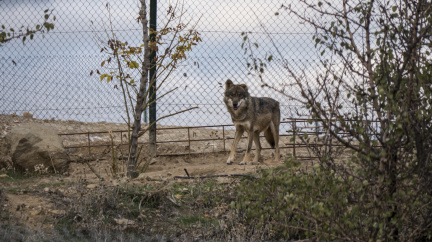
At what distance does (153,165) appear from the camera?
939 centimetres

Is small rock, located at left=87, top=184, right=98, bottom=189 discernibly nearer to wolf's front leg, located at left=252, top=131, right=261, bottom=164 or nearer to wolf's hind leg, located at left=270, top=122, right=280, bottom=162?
wolf's front leg, located at left=252, top=131, right=261, bottom=164

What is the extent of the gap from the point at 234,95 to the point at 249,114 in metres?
0.43

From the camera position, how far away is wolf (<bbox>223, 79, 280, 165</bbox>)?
9.62m

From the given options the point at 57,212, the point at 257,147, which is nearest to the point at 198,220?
the point at 57,212

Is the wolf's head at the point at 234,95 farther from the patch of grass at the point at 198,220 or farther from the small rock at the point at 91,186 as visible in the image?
the patch of grass at the point at 198,220

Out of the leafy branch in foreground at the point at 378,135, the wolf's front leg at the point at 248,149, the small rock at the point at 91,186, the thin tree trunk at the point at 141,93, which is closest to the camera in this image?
the leafy branch in foreground at the point at 378,135

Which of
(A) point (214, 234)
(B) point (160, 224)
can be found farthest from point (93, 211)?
(A) point (214, 234)

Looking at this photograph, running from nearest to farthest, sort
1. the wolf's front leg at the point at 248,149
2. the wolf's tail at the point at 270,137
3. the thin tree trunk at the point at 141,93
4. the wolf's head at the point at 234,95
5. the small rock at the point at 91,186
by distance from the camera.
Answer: the small rock at the point at 91,186, the thin tree trunk at the point at 141,93, the wolf's front leg at the point at 248,149, the wolf's head at the point at 234,95, the wolf's tail at the point at 270,137

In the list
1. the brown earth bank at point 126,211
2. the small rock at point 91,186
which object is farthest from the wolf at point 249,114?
the small rock at point 91,186

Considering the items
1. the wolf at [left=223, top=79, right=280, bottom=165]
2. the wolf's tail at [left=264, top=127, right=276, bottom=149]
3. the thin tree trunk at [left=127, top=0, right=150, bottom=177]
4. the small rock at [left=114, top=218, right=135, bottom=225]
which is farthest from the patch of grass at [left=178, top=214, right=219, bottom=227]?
the wolf's tail at [left=264, top=127, right=276, bottom=149]

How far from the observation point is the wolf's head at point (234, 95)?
9594mm

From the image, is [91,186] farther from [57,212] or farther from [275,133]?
[275,133]

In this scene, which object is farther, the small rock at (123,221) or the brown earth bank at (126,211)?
the small rock at (123,221)

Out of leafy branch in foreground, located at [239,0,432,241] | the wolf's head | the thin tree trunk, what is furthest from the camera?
the wolf's head
